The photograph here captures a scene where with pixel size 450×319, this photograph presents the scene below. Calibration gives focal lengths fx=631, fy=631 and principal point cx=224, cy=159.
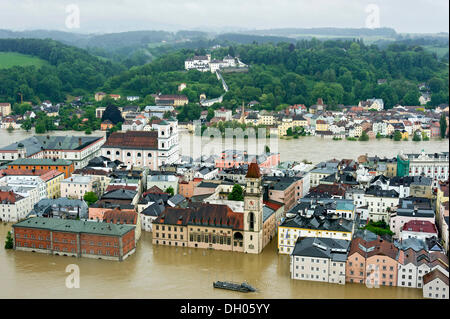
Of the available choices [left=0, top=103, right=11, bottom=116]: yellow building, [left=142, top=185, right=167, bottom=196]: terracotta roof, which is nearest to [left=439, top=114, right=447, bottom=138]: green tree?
[left=142, top=185, right=167, bottom=196]: terracotta roof

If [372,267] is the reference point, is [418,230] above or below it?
above

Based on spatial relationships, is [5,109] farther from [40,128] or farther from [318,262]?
[318,262]

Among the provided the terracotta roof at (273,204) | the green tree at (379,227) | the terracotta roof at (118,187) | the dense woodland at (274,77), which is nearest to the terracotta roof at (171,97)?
the dense woodland at (274,77)

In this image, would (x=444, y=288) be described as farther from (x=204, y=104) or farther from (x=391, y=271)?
(x=204, y=104)

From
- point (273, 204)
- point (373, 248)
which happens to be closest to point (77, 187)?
point (273, 204)

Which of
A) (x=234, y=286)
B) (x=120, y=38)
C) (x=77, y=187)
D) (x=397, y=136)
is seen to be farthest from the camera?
(x=120, y=38)
